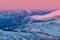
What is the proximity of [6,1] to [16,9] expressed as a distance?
9cm

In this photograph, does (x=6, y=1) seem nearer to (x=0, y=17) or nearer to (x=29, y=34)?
(x=0, y=17)

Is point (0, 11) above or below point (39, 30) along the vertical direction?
above

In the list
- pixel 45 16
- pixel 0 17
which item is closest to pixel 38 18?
pixel 45 16

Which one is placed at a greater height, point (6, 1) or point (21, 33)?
point (6, 1)

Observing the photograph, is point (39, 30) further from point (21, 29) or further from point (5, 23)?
point (5, 23)

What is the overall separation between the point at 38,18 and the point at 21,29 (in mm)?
140

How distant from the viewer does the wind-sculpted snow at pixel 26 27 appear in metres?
1.34

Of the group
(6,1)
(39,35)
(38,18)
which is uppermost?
(6,1)

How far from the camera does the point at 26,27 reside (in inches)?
53.8

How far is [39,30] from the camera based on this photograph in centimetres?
138

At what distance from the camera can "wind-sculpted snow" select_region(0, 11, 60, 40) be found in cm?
134

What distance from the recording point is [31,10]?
1.37m

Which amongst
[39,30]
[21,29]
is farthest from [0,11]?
[39,30]

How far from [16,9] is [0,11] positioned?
0.11m
